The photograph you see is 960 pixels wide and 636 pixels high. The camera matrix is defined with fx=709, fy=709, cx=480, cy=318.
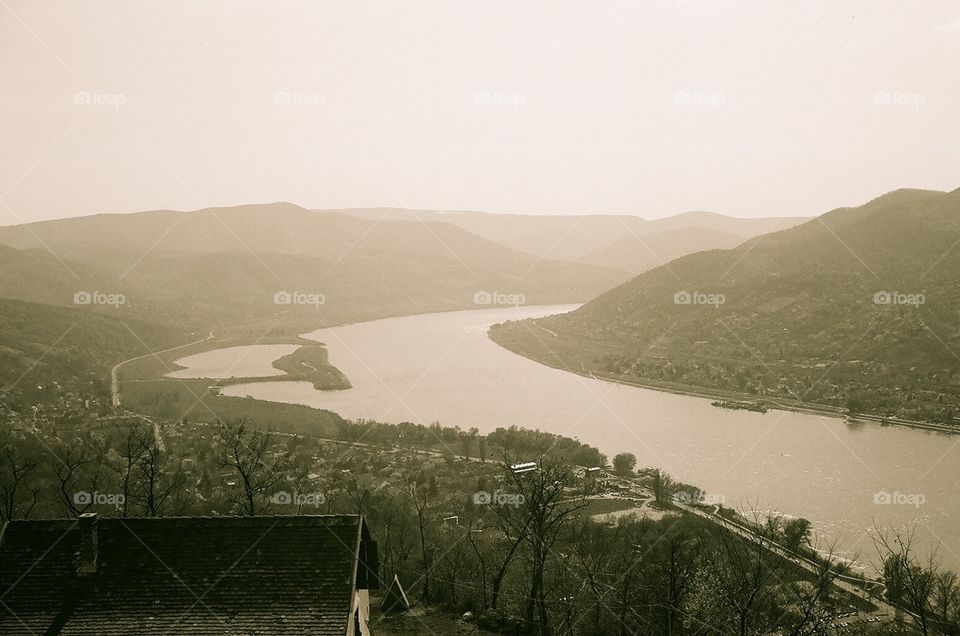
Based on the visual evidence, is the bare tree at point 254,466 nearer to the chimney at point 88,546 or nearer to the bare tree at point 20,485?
the bare tree at point 20,485

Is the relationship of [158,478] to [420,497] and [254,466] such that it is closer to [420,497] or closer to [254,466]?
[254,466]

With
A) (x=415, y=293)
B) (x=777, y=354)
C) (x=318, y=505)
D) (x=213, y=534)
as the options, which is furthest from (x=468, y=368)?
(x=415, y=293)

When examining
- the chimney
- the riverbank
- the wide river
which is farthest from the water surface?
the chimney

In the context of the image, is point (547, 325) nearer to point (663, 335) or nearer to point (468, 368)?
point (663, 335)

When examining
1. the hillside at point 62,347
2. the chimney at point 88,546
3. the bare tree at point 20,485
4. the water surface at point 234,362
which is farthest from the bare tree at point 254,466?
the water surface at point 234,362

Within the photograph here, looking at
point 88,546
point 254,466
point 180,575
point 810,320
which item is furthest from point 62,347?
point 810,320
